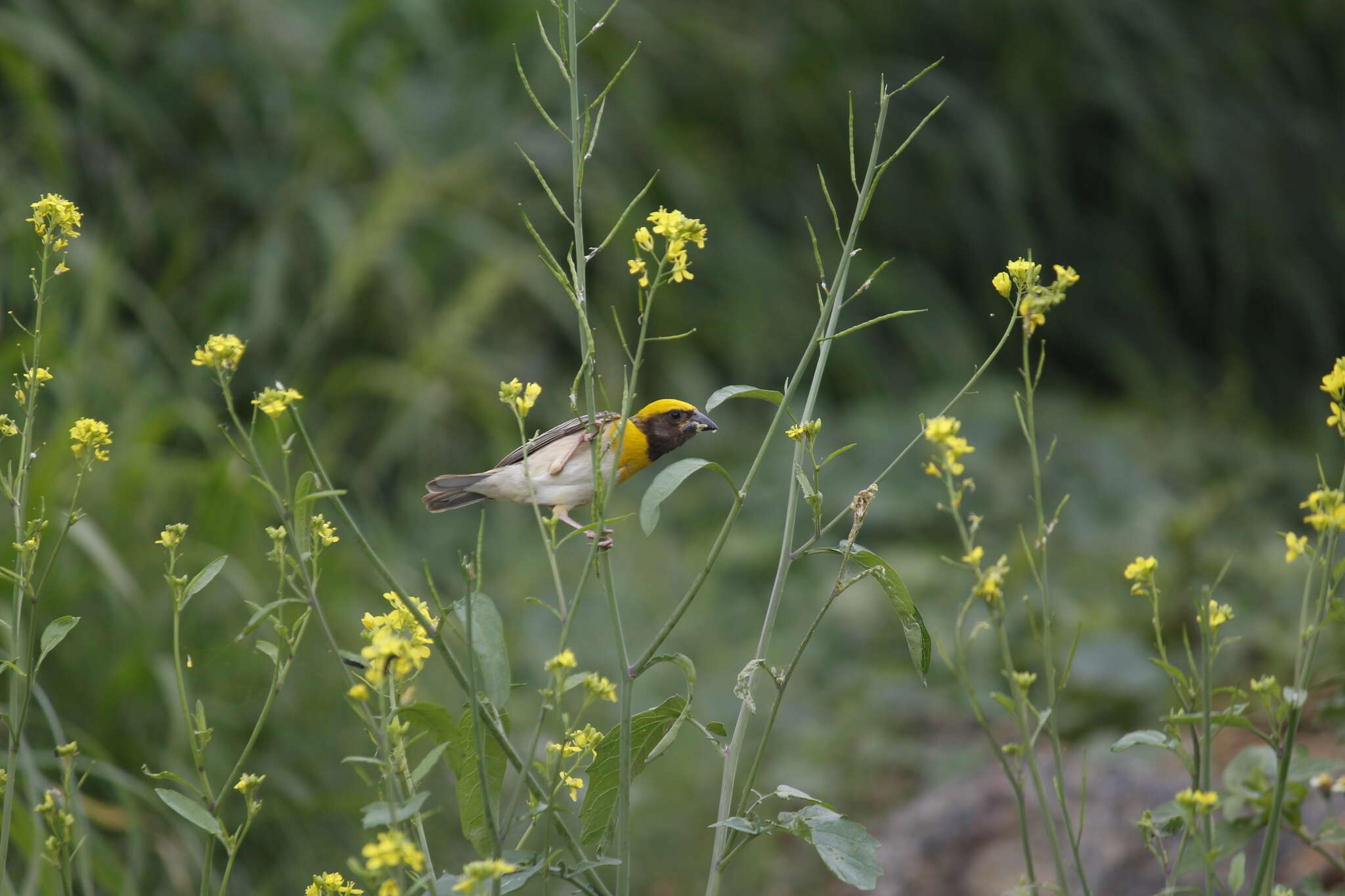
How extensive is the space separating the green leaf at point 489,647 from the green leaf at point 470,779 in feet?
0.33

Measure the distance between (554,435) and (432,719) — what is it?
1.74 feet

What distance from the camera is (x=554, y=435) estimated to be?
160 centimetres

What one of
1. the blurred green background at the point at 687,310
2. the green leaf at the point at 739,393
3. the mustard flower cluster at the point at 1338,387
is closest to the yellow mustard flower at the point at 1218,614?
the mustard flower cluster at the point at 1338,387

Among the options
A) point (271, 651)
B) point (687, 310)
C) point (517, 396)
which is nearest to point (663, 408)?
point (517, 396)

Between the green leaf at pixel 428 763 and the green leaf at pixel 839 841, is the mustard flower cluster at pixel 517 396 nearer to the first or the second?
the green leaf at pixel 428 763

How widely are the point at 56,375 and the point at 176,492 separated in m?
0.45

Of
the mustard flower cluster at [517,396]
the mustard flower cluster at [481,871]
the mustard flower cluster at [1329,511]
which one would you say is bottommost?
the mustard flower cluster at [481,871]

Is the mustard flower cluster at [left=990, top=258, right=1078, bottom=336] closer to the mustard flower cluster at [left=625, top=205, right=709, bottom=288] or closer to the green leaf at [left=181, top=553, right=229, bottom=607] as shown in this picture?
the mustard flower cluster at [left=625, top=205, right=709, bottom=288]

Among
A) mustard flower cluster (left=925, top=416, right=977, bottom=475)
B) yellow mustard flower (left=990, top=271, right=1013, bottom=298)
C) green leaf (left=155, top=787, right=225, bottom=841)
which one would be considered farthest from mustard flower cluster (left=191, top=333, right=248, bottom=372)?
yellow mustard flower (left=990, top=271, right=1013, bottom=298)

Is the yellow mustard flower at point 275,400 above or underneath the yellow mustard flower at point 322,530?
above

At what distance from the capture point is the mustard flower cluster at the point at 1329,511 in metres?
1.06

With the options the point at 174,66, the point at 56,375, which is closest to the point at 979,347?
the point at 174,66

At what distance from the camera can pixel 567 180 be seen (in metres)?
5.14

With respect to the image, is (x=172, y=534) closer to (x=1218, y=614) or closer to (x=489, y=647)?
(x=489, y=647)
